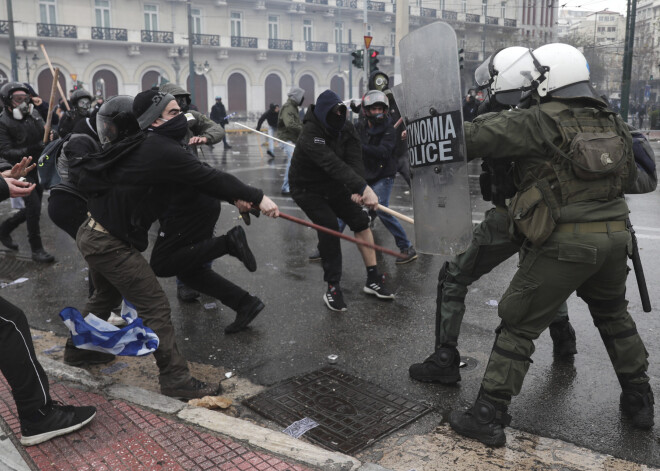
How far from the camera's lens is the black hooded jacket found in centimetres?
494

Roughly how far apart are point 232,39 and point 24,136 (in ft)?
145

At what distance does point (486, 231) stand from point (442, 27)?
1179 mm

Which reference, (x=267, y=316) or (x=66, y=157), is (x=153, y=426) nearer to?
(x=267, y=316)

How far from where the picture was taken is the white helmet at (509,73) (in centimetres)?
308

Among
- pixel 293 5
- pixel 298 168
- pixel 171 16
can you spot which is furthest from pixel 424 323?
pixel 293 5

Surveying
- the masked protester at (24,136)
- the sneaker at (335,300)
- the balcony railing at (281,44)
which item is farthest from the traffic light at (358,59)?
the balcony railing at (281,44)

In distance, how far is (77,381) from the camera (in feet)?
12.1

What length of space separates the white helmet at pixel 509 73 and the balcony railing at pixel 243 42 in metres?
48.0

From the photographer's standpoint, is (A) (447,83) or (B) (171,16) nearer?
(A) (447,83)

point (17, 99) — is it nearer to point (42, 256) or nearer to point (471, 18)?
point (42, 256)

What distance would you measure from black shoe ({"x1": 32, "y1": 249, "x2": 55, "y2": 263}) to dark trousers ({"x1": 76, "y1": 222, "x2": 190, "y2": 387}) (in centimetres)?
352

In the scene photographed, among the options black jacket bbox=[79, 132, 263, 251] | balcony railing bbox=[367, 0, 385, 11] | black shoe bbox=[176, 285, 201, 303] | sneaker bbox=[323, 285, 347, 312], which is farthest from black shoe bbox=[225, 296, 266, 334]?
balcony railing bbox=[367, 0, 385, 11]

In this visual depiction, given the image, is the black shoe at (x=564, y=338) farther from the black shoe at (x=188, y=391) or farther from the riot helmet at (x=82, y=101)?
the riot helmet at (x=82, y=101)

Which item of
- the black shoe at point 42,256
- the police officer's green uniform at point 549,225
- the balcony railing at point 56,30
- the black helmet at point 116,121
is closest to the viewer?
the police officer's green uniform at point 549,225
